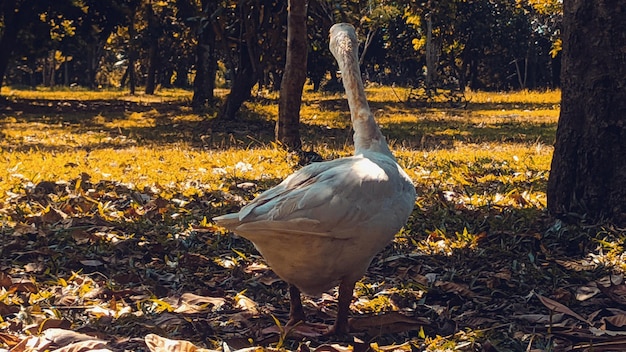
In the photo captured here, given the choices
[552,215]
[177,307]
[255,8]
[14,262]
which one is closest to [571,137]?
[552,215]

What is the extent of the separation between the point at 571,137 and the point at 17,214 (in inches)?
147

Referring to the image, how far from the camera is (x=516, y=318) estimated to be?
3.45m

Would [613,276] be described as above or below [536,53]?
below

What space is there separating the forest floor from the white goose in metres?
0.27

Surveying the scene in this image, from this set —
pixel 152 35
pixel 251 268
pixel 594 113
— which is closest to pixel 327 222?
pixel 251 268

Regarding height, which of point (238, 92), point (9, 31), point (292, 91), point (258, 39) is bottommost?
point (238, 92)

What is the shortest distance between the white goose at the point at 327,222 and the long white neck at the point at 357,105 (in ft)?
1.49

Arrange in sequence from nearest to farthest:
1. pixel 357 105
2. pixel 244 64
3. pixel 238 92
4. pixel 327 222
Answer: pixel 327 222 → pixel 357 105 → pixel 238 92 → pixel 244 64

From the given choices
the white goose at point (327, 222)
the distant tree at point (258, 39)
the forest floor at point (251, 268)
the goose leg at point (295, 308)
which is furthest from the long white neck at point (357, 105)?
the distant tree at point (258, 39)

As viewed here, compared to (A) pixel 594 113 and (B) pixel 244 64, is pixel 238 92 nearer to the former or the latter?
(B) pixel 244 64

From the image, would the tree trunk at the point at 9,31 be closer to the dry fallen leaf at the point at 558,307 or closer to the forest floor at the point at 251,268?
the forest floor at the point at 251,268

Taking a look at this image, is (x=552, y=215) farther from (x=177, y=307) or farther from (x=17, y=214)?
(x=17, y=214)

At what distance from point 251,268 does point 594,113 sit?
229 cm

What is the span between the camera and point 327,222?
120 inches
